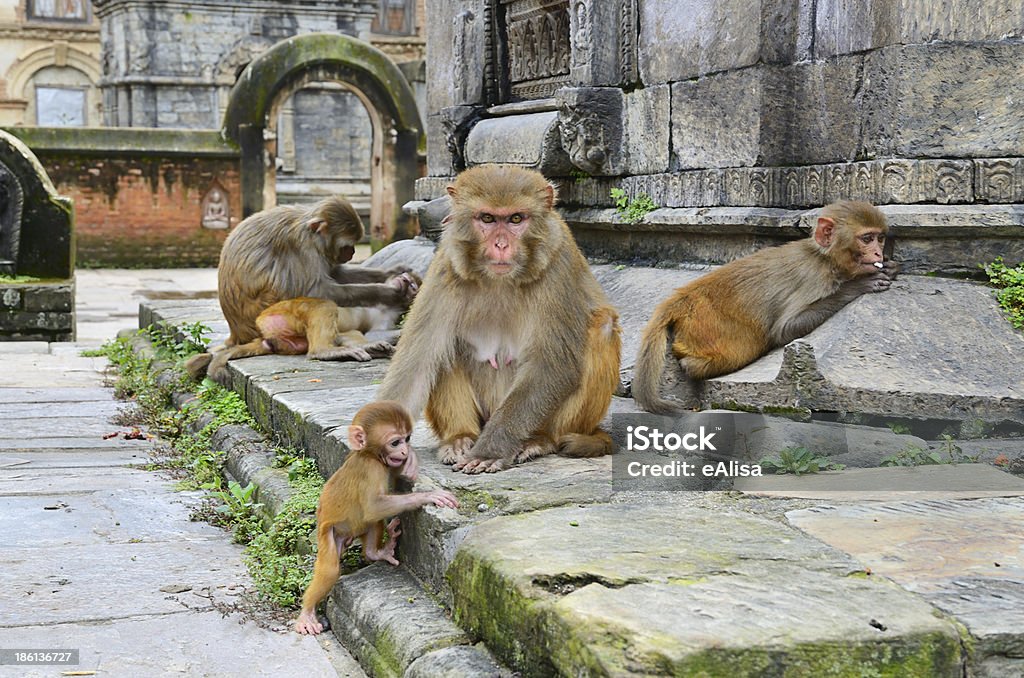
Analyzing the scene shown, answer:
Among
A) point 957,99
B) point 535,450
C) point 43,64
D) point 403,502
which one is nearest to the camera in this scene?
point 403,502

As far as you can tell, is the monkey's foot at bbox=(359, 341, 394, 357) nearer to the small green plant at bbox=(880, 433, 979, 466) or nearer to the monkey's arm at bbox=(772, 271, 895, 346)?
the monkey's arm at bbox=(772, 271, 895, 346)

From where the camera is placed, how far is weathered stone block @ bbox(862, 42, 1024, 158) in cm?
504

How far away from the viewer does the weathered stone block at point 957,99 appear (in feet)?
16.5

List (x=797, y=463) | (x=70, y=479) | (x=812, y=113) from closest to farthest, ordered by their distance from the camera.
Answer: (x=797, y=463)
(x=812, y=113)
(x=70, y=479)

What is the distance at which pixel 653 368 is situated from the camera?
508cm

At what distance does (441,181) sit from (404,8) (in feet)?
113

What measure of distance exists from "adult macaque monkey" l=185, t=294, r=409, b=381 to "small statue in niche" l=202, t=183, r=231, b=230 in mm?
15371

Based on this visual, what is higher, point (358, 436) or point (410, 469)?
point (358, 436)

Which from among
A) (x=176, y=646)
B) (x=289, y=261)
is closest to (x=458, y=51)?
(x=289, y=261)

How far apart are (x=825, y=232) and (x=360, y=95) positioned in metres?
19.0

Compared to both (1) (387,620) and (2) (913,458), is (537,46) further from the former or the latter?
(1) (387,620)

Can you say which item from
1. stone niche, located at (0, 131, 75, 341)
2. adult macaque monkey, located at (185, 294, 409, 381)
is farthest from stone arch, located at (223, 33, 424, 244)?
adult macaque monkey, located at (185, 294, 409, 381)

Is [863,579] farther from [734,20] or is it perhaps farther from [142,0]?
[142,0]

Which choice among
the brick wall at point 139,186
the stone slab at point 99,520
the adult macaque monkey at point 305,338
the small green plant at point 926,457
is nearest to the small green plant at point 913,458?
the small green plant at point 926,457
